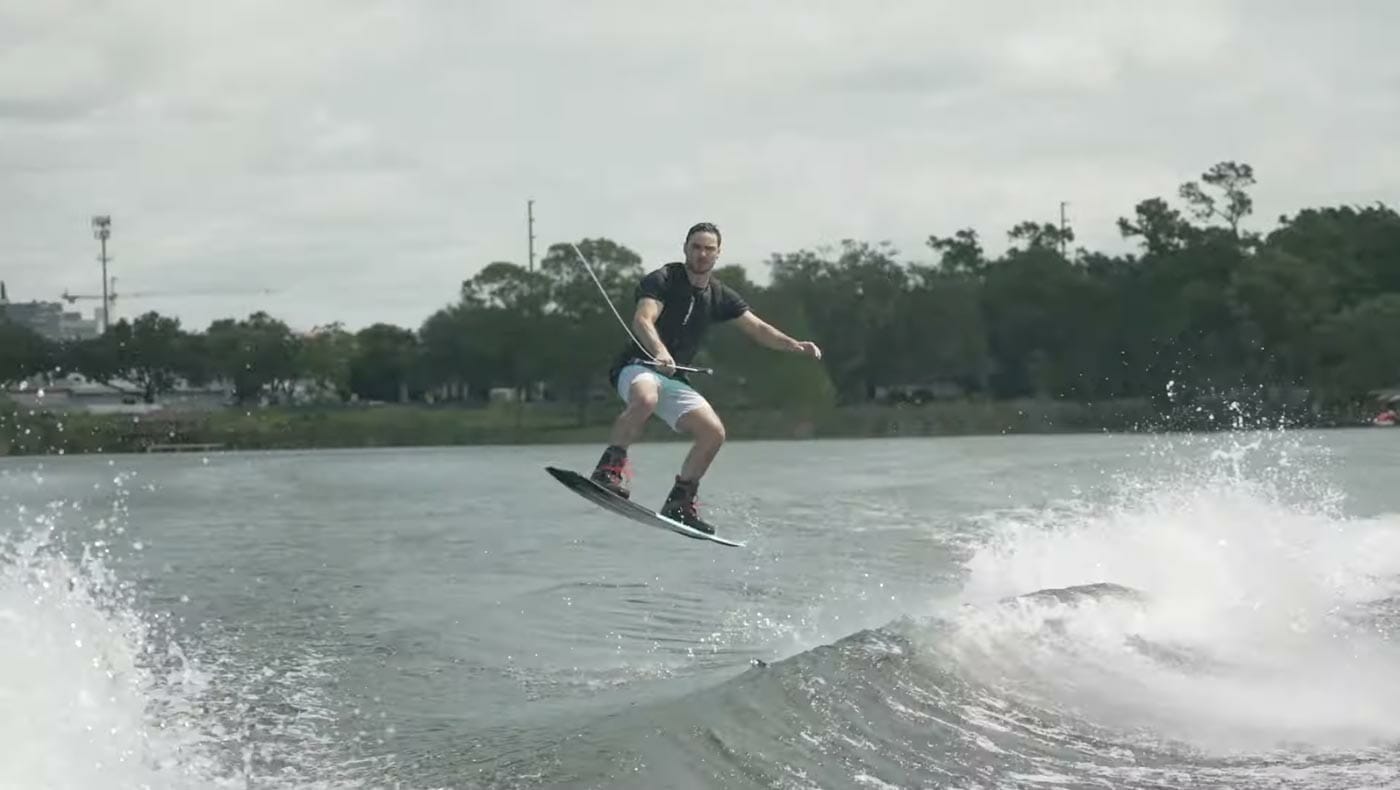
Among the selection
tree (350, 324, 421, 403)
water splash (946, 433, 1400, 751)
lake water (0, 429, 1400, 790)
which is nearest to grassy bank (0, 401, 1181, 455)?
tree (350, 324, 421, 403)

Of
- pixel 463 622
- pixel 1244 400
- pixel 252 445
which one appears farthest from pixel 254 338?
pixel 463 622

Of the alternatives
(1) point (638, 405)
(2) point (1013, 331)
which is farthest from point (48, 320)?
(1) point (638, 405)

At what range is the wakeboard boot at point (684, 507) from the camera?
12.1 m

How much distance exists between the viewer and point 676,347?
11375 millimetres

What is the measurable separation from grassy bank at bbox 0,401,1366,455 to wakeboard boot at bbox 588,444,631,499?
6853 centimetres

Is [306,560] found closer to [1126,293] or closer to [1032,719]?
[1032,719]

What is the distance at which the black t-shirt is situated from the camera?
1114 cm

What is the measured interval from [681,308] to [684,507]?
166 cm

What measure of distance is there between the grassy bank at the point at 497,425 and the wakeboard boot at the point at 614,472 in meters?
68.5

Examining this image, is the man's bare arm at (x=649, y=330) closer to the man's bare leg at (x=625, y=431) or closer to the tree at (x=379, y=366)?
the man's bare leg at (x=625, y=431)

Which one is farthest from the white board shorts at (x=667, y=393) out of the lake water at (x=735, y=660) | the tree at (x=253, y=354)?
the tree at (x=253, y=354)

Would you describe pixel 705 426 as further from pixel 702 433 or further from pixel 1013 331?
pixel 1013 331

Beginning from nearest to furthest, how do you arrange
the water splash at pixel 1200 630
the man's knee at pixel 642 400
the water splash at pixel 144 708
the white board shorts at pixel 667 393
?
the water splash at pixel 144 708, the water splash at pixel 1200 630, the man's knee at pixel 642 400, the white board shorts at pixel 667 393

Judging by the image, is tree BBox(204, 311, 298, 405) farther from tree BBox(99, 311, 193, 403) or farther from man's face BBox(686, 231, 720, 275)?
man's face BBox(686, 231, 720, 275)
